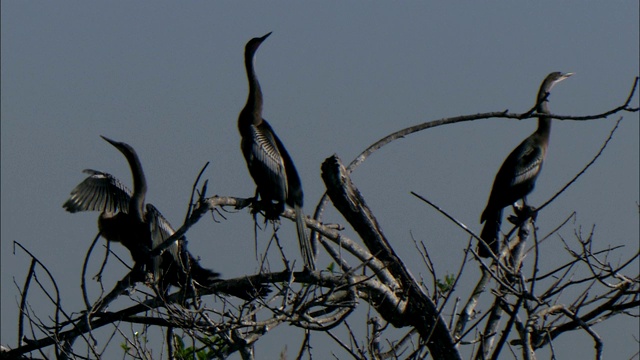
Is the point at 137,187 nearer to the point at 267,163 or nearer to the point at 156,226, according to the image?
the point at 156,226

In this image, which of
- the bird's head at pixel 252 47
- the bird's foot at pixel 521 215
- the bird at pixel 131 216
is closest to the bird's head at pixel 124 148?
the bird at pixel 131 216

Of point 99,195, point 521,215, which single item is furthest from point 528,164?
point 99,195

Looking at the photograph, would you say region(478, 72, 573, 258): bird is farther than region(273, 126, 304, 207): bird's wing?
Yes

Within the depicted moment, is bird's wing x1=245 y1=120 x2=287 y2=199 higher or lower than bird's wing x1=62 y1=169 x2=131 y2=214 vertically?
lower

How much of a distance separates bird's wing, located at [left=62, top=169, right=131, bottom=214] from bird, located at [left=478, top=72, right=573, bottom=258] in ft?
9.07

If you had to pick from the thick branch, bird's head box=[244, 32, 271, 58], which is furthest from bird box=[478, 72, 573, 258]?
the thick branch

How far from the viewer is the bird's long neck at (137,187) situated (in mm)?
7633

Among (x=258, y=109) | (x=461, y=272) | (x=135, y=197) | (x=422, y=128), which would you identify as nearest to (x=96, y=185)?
(x=135, y=197)

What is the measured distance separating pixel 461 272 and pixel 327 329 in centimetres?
74

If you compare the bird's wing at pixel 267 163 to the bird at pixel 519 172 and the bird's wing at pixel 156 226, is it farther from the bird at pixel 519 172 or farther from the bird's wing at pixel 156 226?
the bird at pixel 519 172

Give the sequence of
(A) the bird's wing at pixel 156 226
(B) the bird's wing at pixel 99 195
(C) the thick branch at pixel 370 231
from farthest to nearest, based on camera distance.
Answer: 1. (B) the bird's wing at pixel 99 195
2. (A) the bird's wing at pixel 156 226
3. (C) the thick branch at pixel 370 231

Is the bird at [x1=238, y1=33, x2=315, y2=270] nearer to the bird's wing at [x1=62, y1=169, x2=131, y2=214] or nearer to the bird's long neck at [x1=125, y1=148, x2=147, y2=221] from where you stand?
the bird's long neck at [x1=125, y1=148, x2=147, y2=221]

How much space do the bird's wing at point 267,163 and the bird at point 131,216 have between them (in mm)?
775

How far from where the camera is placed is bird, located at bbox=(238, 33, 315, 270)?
638 centimetres
